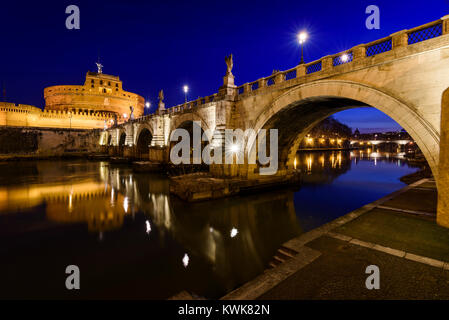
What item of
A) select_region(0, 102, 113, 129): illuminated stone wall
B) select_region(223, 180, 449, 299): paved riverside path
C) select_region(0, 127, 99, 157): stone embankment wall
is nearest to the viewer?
select_region(223, 180, 449, 299): paved riverside path

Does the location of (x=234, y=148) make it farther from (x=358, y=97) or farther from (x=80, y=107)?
(x=80, y=107)

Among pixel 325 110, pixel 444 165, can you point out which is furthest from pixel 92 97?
pixel 444 165

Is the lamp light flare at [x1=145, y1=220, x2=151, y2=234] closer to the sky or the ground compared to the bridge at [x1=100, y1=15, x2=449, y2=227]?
closer to the ground

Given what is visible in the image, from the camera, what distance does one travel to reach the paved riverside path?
3.02 metres

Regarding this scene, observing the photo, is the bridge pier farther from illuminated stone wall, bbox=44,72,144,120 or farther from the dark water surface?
illuminated stone wall, bbox=44,72,144,120

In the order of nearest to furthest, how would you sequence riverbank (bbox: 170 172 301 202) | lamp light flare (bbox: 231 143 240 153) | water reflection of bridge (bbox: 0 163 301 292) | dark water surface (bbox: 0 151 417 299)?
1. dark water surface (bbox: 0 151 417 299)
2. water reflection of bridge (bbox: 0 163 301 292)
3. riverbank (bbox: 170 172 301 202)
4. lamp light flare (bbox: 231 143 240 153)

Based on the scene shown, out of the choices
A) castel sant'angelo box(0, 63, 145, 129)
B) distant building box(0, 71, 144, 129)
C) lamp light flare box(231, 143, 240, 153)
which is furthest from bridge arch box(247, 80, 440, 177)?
distant building box(0, 71, 144, 129)

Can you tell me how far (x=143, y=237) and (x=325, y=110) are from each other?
11028 millimetres

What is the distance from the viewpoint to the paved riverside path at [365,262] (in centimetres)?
302

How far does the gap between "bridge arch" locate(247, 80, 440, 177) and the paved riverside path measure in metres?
2.04

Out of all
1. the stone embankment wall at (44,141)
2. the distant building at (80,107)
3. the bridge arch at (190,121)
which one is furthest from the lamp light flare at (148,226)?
the distant building at (80,107)
